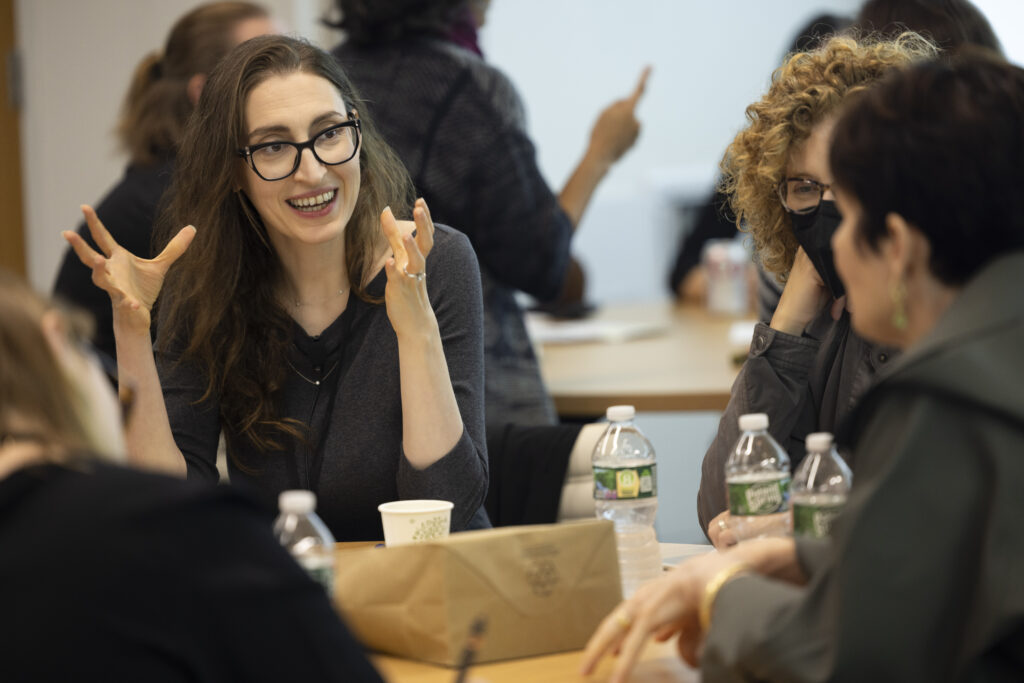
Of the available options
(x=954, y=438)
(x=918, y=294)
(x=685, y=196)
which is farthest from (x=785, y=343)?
(x=685, y=196)

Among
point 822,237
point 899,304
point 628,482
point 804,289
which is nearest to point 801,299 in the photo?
point 804,289

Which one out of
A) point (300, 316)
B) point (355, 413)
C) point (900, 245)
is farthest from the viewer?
point (300, 316)

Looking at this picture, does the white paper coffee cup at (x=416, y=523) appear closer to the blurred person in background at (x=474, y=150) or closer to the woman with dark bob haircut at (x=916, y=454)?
the woman with dark bob haircut at (x=916, y=454)

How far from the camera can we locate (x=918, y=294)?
4.09 feet

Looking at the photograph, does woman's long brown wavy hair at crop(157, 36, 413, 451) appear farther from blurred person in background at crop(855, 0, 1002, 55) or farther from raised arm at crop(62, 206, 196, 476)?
blurred person in background at crop(855, 0, 1002, 55)

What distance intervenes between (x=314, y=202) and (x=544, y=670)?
108 cm

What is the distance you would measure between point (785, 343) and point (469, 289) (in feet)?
1.83

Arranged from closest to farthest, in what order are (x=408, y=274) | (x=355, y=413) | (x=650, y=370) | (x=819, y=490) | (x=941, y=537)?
1. (x=941, y=537)
2. (x=819, y=490)
3. (x=408, y=274)
4. (x=355, y=413)
5. (x=650, y=370)

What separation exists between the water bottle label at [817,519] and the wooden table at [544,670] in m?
0.21

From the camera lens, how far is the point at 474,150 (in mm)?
2760

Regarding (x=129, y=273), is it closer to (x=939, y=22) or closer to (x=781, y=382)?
(x=781, y=382)

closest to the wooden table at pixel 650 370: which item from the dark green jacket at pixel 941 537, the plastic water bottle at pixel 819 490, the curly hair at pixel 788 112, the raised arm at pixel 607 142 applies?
the raised arm at pixel 607 142

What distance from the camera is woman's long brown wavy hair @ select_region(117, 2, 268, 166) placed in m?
3.20

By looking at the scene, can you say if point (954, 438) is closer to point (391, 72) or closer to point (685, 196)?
point (391, 72)
